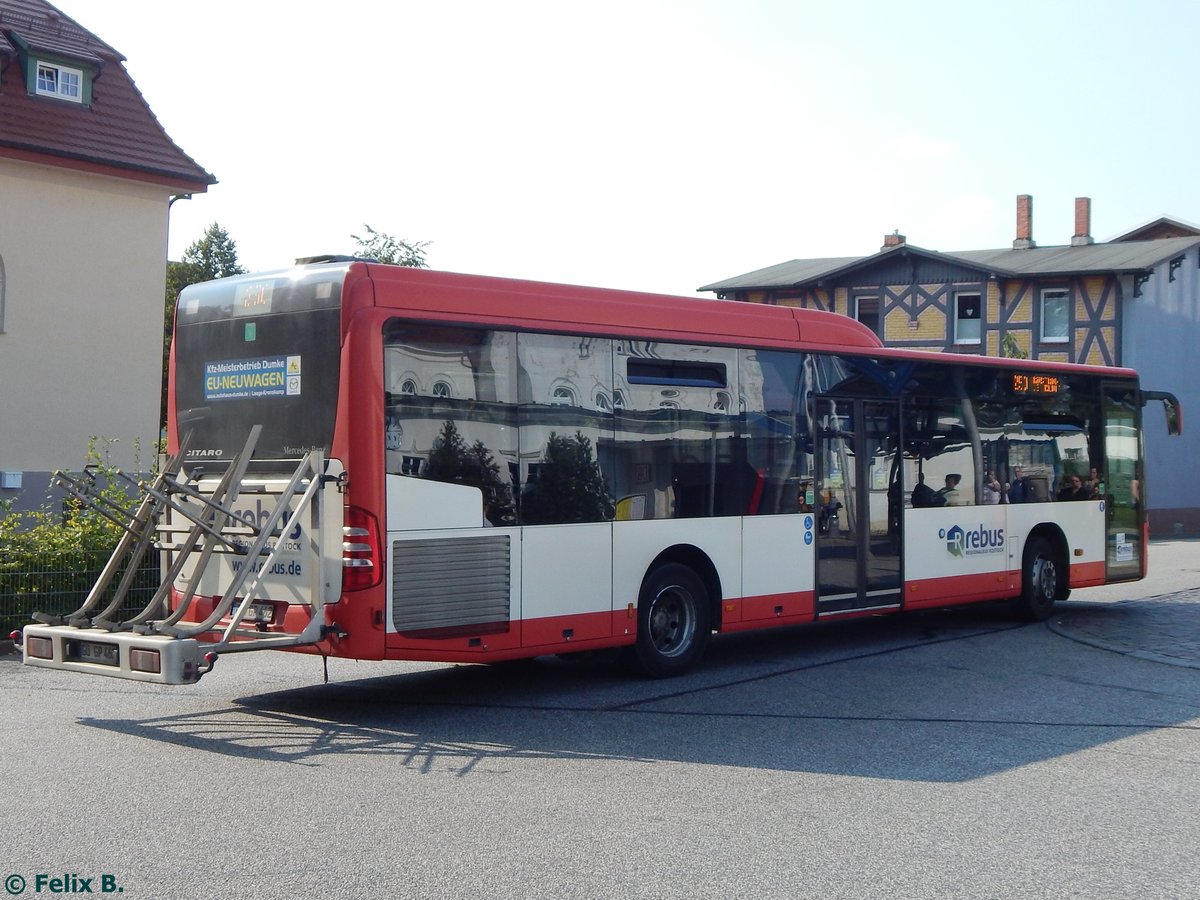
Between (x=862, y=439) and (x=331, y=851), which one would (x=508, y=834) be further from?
(x=862, y=439)

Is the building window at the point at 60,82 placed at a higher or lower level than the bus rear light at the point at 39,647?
higher

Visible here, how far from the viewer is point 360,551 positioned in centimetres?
879

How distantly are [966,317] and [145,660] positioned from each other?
38973 millimetres

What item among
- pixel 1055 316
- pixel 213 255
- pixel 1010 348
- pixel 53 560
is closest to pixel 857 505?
pixel 53 560

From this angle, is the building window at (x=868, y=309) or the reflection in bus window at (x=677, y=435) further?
the building window at (x=868, y=309)

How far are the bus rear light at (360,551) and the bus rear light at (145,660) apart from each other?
1.22 metres

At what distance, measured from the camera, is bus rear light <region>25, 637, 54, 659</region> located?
8.98 metres

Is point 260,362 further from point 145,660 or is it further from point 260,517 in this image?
point 145,660

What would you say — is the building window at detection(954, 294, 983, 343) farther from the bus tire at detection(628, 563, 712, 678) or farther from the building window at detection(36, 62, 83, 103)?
the bus tire at detection(628, 563, 712, 678)

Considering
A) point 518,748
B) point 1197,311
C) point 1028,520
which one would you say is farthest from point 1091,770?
point 1197,311

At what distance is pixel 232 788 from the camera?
7.16m

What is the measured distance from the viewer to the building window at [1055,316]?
42.2 metres

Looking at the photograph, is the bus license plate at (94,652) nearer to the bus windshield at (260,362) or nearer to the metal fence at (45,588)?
the bus windshield at (260,362)

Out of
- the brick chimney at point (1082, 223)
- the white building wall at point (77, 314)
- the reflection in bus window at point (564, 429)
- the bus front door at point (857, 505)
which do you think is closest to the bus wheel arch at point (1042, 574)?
the bus front door at point (857, 505)
